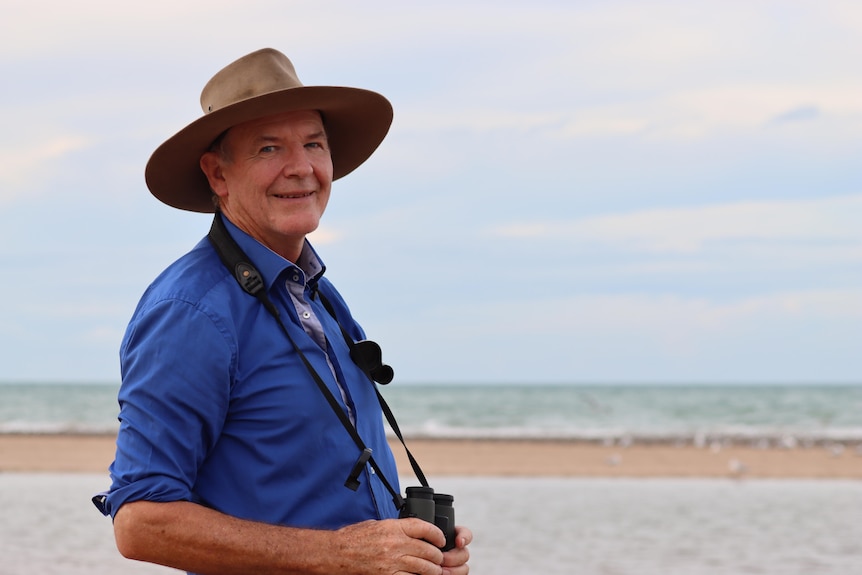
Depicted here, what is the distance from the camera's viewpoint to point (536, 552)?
7902mm

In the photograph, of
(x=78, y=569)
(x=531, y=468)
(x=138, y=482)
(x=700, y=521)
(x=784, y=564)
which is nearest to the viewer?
(x=138, y=482)

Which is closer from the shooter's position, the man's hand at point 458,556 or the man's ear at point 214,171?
the man's hand at point 458,556

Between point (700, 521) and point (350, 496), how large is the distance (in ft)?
26.6

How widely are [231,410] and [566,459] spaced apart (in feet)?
45.5

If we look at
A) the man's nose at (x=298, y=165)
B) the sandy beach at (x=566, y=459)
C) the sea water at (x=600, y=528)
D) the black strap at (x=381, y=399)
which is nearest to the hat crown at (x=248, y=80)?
the man's nose at (x=298, y=165)

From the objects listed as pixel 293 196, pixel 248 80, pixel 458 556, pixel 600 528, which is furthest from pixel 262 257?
pixel 600 528

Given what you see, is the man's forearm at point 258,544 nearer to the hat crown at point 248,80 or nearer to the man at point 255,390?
the man at point 255,390

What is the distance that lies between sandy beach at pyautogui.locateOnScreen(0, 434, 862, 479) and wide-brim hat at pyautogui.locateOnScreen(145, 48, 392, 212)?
11314 millimetres

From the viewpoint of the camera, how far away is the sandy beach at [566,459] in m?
14.1

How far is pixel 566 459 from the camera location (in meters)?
15.5

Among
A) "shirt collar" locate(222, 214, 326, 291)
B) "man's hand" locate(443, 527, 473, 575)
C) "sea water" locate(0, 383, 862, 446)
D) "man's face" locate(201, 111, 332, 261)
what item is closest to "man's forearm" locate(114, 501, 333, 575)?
"man's hand" locate(443, 527, 473, 575)

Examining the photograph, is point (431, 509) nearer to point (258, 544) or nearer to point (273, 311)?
point (258, 544)

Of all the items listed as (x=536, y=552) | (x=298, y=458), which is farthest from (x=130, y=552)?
(x=536, y=552)

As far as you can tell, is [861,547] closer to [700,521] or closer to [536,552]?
[700,521]
